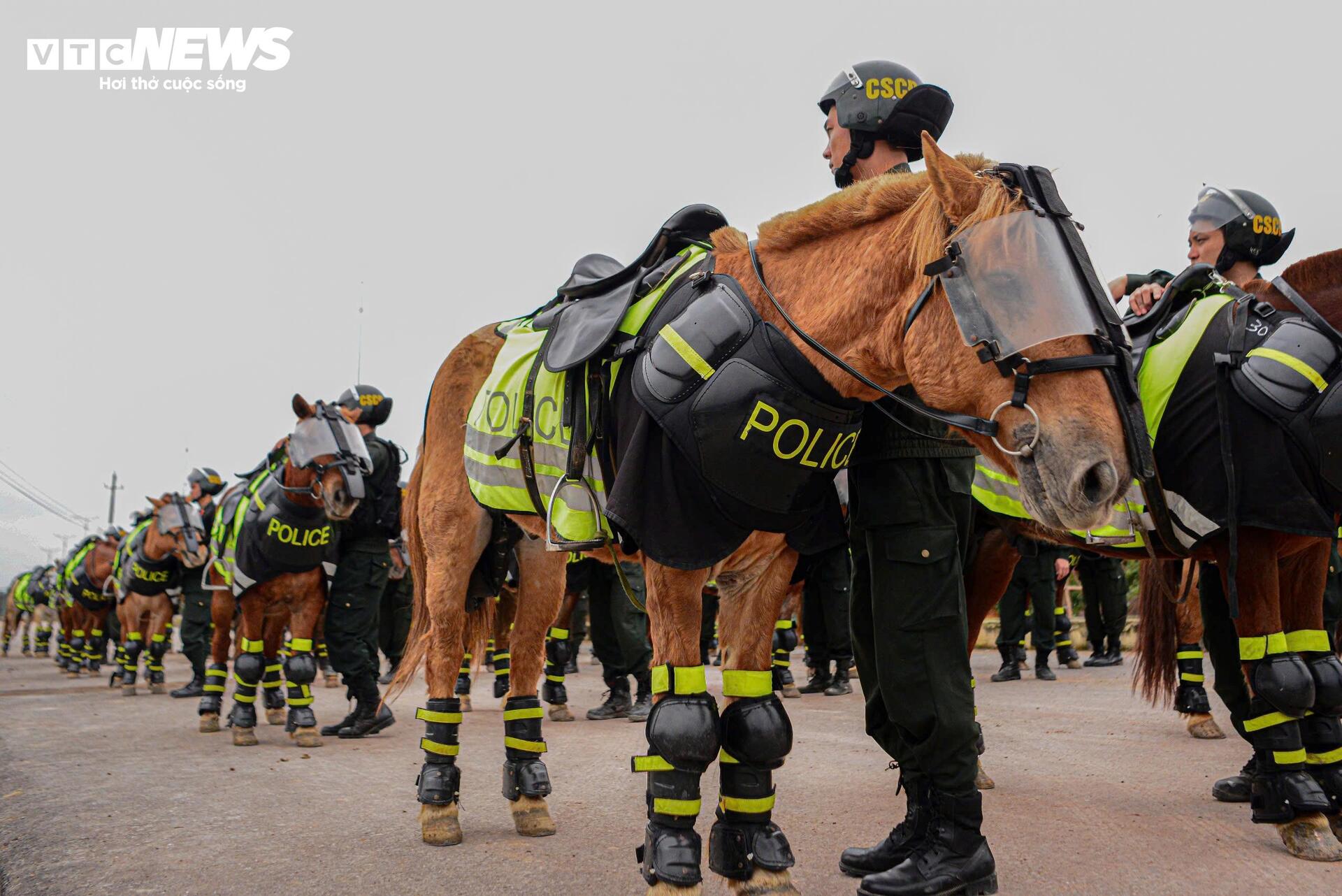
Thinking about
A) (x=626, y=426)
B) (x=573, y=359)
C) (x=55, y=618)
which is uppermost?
(x=573, y=359)

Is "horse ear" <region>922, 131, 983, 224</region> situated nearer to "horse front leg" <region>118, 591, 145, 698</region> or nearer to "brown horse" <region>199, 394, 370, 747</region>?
"brown horse" <region>199, 394, 370, 747</region>

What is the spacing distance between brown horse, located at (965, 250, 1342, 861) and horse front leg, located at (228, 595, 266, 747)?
6.44 meters

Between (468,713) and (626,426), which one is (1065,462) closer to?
(626,426)

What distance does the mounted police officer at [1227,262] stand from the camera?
4828 mm

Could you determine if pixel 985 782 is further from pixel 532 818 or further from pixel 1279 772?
pixel 532 818

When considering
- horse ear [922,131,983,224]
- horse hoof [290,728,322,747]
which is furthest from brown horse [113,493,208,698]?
horse ear [922,131,983,224]

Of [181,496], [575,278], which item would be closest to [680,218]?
[575,278]

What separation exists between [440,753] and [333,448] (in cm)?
411

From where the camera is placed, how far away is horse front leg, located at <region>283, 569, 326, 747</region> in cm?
816

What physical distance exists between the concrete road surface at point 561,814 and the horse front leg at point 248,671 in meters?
0.21

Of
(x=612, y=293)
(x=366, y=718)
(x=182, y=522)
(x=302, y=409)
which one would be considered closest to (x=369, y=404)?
(x=302, y=409)

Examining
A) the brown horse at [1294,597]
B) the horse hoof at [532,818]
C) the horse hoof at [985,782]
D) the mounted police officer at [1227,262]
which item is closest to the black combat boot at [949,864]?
A: the brown horse at [1294,597]

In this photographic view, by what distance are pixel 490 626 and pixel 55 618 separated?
3151 cm

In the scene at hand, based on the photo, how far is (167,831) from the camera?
4695 mm
